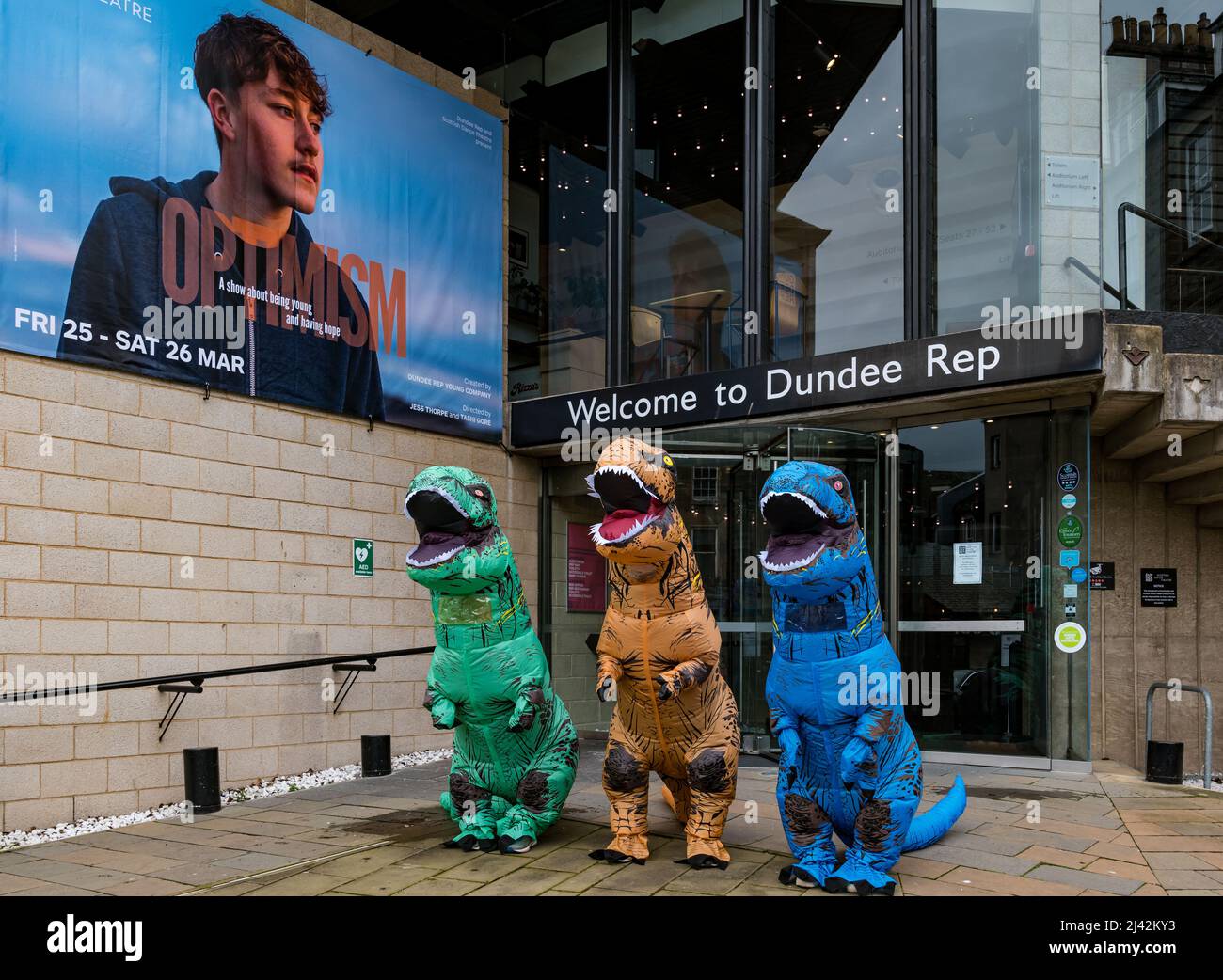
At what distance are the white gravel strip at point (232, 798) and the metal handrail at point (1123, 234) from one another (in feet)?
22.8

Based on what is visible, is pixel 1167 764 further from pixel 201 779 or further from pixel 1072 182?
pixel 201 779

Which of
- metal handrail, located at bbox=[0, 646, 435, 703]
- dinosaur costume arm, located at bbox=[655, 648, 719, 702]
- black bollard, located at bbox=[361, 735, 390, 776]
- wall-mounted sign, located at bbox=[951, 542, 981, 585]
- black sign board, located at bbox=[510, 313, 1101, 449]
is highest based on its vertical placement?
black sign board, located at bbox=[510, 313, 1101, 449]

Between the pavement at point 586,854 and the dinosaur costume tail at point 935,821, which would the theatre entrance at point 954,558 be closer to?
the pavement at point 586,854

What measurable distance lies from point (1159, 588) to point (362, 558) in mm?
7008

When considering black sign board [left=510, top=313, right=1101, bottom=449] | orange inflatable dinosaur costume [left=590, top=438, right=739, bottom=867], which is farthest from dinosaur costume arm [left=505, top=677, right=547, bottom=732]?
black sign board [left=510, top=313, right=1101, bottom=449]

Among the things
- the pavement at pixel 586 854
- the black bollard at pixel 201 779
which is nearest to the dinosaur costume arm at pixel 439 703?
the pavement at pixel 586 854

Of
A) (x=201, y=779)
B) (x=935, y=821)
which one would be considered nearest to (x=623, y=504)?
(x=935, y=821)

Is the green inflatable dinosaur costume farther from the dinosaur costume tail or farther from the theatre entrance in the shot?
the theatre entrance

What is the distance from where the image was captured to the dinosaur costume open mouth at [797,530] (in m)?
4.27

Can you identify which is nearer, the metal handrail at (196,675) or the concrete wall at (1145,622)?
the metal handrail at (196,675)

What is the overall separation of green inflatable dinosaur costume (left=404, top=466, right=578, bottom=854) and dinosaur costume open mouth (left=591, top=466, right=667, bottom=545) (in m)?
0.75

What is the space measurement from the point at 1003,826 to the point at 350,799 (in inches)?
170

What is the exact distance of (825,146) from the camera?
362 inches

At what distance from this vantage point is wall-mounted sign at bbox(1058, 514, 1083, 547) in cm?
781
